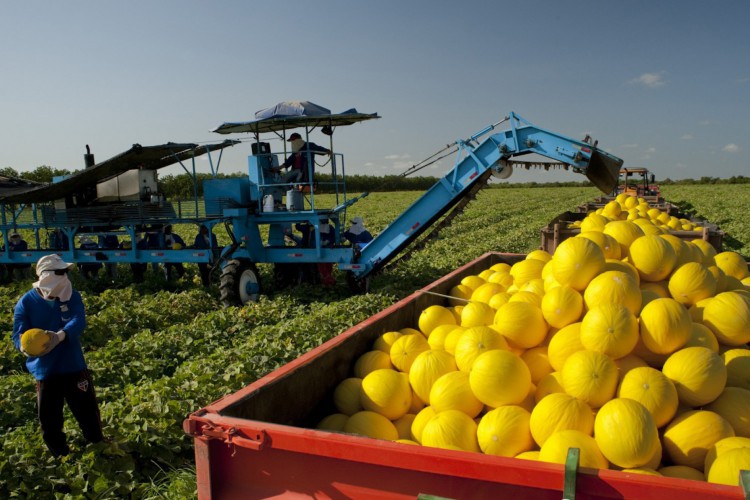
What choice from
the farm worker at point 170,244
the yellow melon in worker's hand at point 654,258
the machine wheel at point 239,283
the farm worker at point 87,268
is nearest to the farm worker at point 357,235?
the machine wheel at point 239,283

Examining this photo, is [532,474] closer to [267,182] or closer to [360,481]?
[360,481]

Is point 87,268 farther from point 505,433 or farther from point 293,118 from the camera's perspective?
point 505,433

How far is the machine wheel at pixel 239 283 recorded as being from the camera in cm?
955

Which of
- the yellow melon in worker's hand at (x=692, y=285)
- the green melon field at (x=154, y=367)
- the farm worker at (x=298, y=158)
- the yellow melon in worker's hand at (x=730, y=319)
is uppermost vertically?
the farm worker at (x=298, y=158)

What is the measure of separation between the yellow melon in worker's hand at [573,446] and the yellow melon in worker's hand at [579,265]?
1185 mm

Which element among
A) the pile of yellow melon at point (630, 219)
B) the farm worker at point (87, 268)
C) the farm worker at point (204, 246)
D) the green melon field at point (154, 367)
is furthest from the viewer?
the farm worker at point (87, 268)

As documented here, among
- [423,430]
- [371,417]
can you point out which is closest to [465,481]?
[423,430]

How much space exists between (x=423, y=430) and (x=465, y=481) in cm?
70

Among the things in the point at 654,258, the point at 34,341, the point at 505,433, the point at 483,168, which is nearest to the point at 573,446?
the point at 505,433

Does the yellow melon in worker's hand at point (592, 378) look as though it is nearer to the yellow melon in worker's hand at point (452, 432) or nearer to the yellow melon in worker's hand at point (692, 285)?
the yellow melon in worker's hand at point (452, 432)

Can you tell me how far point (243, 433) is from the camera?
2377 millimetres

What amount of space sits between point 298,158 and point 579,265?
25.7ft

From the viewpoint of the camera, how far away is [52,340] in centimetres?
440

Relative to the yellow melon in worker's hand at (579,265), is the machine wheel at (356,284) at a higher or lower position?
lower
